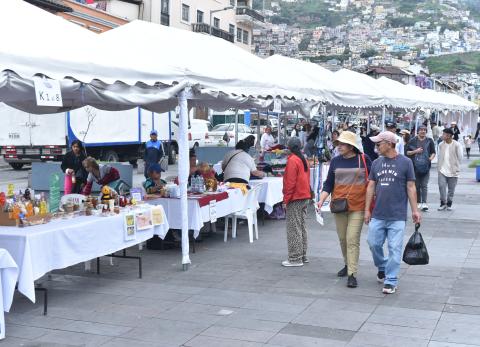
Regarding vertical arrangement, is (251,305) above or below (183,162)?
below

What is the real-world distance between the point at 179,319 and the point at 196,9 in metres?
45.6

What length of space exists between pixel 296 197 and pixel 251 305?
2164mm

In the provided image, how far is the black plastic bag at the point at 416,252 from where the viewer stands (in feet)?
24.0

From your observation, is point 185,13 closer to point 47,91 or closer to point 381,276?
point 381,276

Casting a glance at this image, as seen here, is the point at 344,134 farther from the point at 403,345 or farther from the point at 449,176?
the point at 449,176

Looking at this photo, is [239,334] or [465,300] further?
[465,300]

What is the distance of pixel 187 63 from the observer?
28.5 feet

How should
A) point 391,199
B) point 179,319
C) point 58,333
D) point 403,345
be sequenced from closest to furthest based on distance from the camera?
point 403,345 < point 58,333 < point 179,319 < point 391,199

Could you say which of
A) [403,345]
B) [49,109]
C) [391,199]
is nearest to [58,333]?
[403,345]

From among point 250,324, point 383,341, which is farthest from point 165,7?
point 383,341

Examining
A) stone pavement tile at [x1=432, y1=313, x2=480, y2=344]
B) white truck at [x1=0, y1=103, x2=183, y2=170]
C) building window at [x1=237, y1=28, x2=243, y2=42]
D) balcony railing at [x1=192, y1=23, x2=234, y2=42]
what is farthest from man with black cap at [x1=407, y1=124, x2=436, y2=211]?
building window at [x1=237, y1=28, x2=243, y2=42]

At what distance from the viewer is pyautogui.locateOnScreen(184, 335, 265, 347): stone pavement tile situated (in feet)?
19.0

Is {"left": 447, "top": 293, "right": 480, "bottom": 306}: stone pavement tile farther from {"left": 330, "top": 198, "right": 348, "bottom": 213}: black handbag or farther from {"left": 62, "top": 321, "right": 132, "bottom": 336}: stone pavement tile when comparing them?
{"left": 62, "top": 321, "right": 132, "bottom": 336}: stone pavement tile

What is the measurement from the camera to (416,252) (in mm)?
7352
